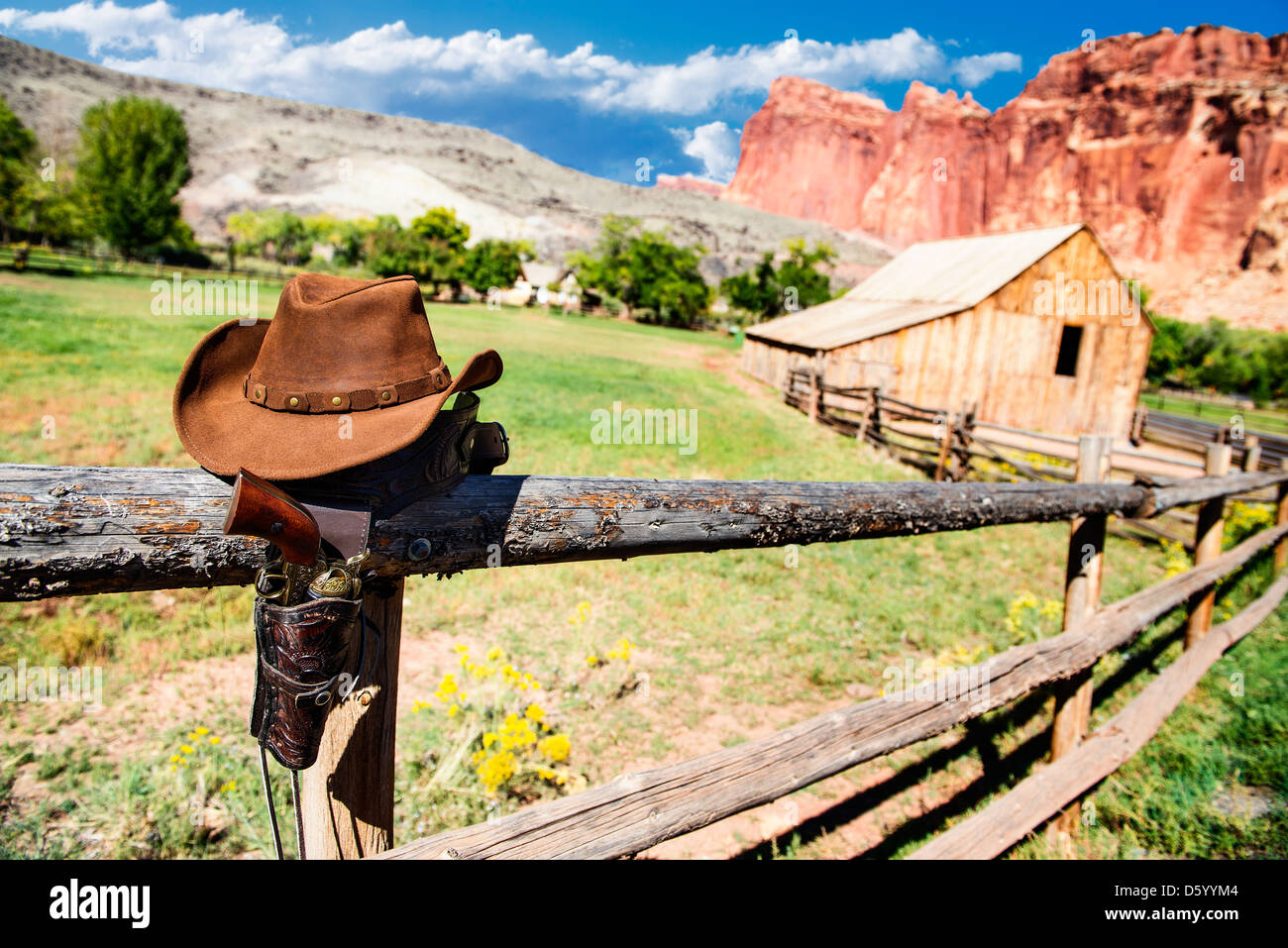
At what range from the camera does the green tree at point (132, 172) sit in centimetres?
4431

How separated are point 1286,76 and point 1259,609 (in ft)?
410

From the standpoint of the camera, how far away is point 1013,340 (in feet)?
55.7

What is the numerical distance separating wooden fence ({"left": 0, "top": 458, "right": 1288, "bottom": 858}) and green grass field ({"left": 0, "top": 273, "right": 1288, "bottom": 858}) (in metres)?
0.61

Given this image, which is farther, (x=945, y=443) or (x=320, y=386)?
(x=945, y=443)

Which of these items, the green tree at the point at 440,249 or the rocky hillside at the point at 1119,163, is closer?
the green tree at the point at 440,249

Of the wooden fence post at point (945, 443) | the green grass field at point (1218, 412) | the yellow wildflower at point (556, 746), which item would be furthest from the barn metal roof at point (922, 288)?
the yellow wildflower at point (556, 746)

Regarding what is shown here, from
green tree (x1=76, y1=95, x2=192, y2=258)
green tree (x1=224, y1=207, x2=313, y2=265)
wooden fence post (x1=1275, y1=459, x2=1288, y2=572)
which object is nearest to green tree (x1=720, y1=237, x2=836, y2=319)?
→ green tree (x1=76, y1=95, x2=192, y2=258)

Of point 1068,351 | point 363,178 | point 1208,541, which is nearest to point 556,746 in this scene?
point 1208,541

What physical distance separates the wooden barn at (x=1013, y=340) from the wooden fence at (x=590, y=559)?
45.9 feet

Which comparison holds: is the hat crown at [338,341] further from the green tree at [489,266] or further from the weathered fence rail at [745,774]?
the green tree at [489,266]

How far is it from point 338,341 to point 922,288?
21.1m

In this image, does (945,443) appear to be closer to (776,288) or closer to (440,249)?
(776,288)

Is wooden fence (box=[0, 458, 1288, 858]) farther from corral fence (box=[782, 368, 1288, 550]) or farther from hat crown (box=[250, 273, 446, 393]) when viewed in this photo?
corral fence (box=[782, 368, 1288, 550])
